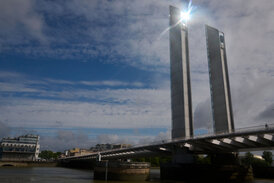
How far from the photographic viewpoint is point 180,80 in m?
53.5

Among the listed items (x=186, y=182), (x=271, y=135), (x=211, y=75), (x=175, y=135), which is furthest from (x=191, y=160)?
(x=211, y=75)

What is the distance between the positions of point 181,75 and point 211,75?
1015 cm

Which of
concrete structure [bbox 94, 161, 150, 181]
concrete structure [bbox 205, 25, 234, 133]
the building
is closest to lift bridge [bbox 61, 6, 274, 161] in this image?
concrete structure [bbox 205, 25, 234, 133]

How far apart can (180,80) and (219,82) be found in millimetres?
10139

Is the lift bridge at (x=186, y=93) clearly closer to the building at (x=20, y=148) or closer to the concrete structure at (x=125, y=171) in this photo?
the concrete structure at (x=125, y=171)

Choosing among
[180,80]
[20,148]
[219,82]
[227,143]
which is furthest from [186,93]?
[20,148]

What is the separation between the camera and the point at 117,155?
7150 cm

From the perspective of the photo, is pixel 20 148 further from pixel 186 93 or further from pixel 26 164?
pixel 186 93

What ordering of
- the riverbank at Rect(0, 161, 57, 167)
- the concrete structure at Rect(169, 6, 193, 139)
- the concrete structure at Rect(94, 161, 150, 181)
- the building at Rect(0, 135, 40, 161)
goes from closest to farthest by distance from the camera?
the concrete structure at Rect(94, 161, 150, 181)
the concrete structure at Rect(169, 6, 193, 139)
the riverbank at Rect(0, 161, 57, 167)
the building at Rect(0, 135, 40, 161)

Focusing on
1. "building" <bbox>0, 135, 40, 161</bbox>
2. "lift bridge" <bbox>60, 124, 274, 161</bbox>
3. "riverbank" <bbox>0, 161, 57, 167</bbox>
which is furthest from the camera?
"building" <bbox>0, 135, 40, 161</bbox>

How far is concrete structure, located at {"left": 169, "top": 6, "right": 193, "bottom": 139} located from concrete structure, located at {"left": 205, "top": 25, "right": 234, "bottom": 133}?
754 centimetres

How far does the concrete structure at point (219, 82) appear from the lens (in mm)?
53006

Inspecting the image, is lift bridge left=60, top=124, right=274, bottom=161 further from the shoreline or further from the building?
the building

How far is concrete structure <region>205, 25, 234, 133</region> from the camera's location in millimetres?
53006
